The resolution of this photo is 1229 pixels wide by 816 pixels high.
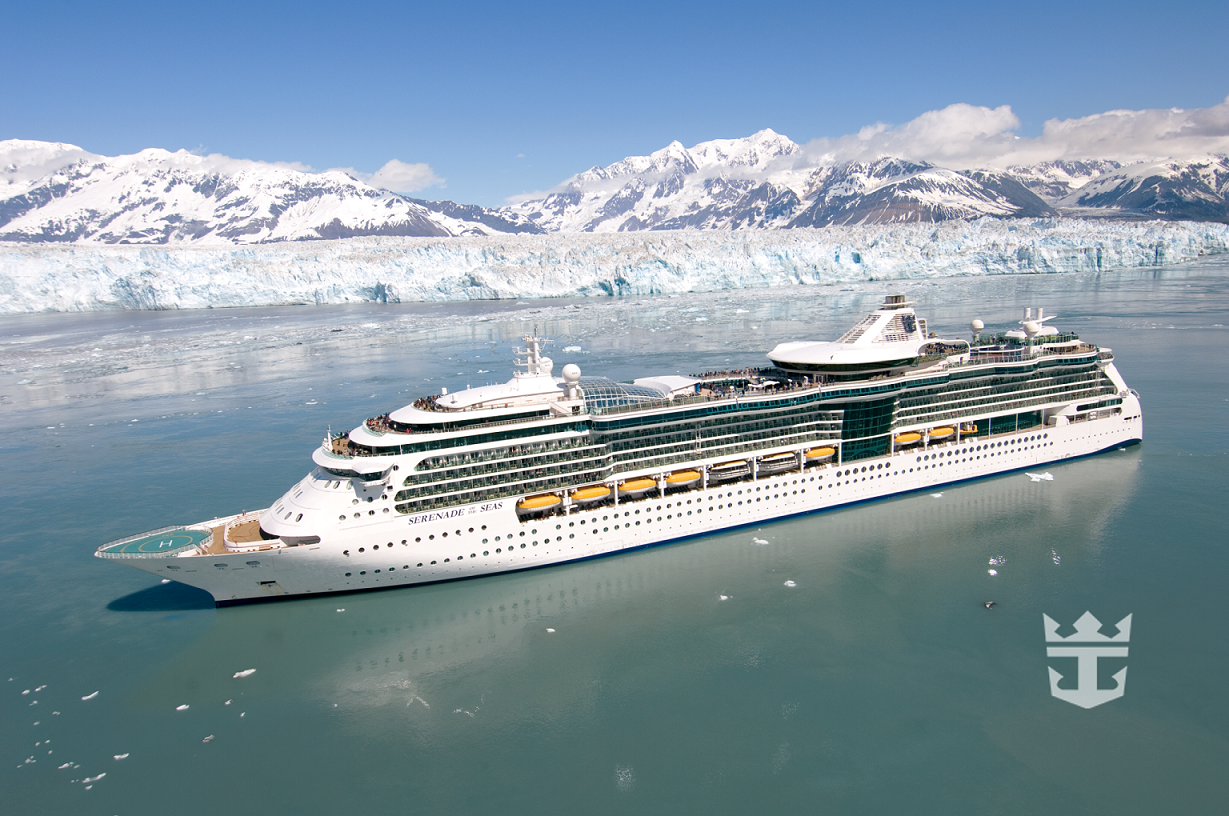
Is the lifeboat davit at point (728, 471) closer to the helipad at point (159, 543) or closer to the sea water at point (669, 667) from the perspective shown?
the sea water at point (669, 667)

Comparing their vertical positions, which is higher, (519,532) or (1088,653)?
(519,532)

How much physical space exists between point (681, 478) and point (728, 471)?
59.8 inches

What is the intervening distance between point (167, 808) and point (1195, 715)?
15744 millimetres

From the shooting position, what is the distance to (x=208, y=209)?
600ft

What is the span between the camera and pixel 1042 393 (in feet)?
74.0

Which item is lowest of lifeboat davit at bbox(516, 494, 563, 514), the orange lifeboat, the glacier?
lifeboat davit at bbox(516, 494, 563, 514)

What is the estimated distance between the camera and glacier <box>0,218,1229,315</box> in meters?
79.2

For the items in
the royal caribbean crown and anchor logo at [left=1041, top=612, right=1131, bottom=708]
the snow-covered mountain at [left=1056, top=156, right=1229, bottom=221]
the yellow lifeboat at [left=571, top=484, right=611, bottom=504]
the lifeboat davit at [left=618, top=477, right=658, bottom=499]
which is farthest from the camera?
the snow-covered mountain at [left=1056, top=156, right=1229, bottom=221]

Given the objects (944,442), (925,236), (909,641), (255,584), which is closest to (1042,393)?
(944,442)

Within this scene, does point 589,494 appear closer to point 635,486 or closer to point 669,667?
point 635,486

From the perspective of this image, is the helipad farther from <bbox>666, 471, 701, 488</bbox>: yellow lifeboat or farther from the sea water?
<bbox>666, 471, 701, 488</bbox>: yellow lifeboat

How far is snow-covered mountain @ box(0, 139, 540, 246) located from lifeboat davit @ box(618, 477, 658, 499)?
158 m

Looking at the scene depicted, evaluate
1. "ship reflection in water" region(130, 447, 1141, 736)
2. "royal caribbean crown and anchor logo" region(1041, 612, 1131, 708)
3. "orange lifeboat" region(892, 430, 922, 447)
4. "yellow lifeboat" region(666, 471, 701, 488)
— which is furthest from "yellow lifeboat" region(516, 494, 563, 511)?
"orange lifeboat" region(892, 430, 922, 447)

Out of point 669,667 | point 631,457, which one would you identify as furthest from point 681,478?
point 669,667
